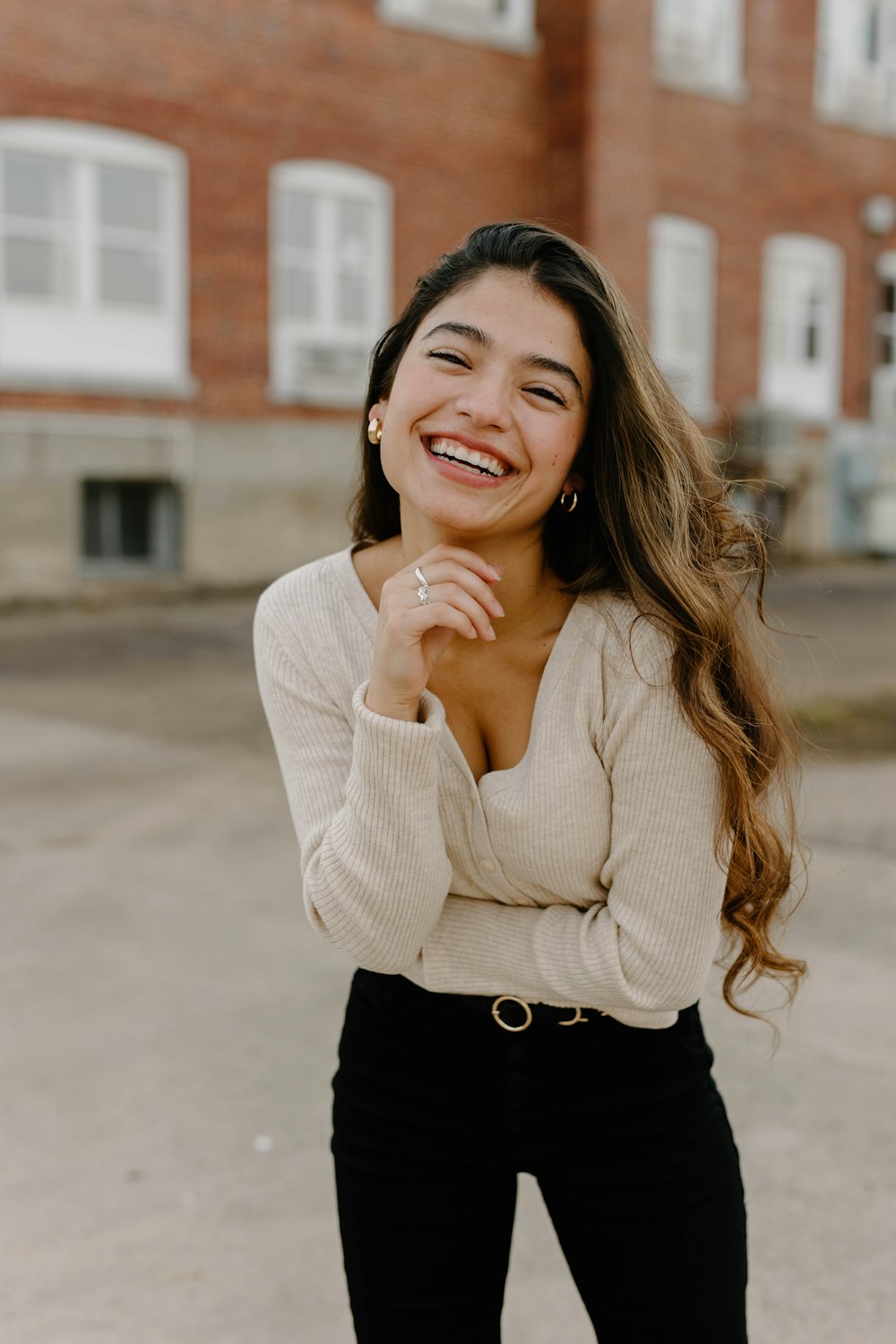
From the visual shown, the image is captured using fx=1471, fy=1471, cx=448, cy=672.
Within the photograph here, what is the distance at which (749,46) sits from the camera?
1770cm

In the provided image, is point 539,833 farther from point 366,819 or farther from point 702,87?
point 702,87

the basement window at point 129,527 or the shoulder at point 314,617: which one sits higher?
the shoulder at point 314,617

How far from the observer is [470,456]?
1.72m

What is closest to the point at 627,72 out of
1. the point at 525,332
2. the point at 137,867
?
the point at 137,867

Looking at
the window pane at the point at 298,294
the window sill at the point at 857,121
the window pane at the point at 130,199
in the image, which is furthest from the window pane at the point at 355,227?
the window sill at the point at 857,121

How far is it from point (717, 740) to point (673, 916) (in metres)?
0.22

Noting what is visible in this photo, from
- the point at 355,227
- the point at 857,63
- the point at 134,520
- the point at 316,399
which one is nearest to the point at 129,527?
the point at 134,520

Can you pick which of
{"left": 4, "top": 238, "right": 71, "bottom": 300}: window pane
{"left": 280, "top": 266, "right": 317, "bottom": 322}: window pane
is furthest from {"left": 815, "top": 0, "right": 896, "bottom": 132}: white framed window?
{"left": 4, "top": 238, "right": 71, "bottom": 300}: window pane

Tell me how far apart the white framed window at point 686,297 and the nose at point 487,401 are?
51.9ft

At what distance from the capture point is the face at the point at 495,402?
1.72 meters

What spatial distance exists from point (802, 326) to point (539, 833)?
60.7 feet

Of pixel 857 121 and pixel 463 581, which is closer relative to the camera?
pixel 463 581

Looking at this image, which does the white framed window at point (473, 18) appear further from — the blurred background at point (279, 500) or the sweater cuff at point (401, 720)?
the sweater cuff at point (401, 720)

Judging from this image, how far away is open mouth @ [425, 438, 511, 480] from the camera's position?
1.72 meters
